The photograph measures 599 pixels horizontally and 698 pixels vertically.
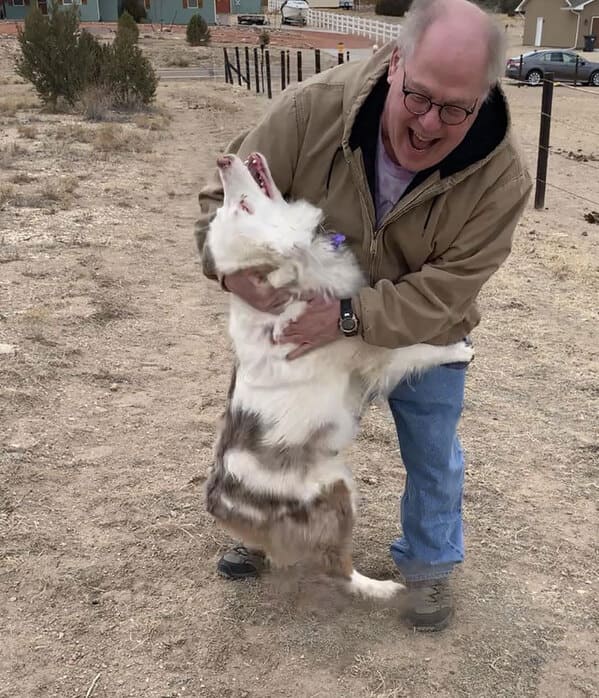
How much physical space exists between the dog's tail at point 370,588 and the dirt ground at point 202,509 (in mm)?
50

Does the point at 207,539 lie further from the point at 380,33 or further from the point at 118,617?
the point at 380,33

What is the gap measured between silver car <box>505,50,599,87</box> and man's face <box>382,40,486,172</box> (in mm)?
24745

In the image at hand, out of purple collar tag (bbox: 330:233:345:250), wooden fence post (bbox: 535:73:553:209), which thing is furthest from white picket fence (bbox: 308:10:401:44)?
purple collar tag (bbox: 330:233:345:250)

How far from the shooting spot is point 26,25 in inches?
615

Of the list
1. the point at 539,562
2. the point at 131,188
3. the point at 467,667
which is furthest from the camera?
the point at 131,188

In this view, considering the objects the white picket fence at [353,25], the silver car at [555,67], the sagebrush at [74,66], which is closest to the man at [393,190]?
the sagebrush at [74,66]

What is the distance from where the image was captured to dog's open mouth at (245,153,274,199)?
6.63ft

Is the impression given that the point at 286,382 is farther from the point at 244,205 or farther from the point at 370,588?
the point at 370,588

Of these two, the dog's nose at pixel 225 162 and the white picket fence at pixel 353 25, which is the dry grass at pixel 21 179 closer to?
the dog's nose at pixel 225 162

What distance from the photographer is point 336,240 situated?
2.14 meters

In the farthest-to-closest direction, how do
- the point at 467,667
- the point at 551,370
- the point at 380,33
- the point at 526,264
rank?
1. the point at 380,33
2. the point at 526,264
3. the point at 551,370
4. the point at 467,667

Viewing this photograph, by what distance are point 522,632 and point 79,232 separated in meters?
5.51

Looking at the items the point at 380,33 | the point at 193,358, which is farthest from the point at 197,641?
the point at 380,33

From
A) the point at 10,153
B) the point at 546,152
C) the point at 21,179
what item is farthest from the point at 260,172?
the point at 10,153
